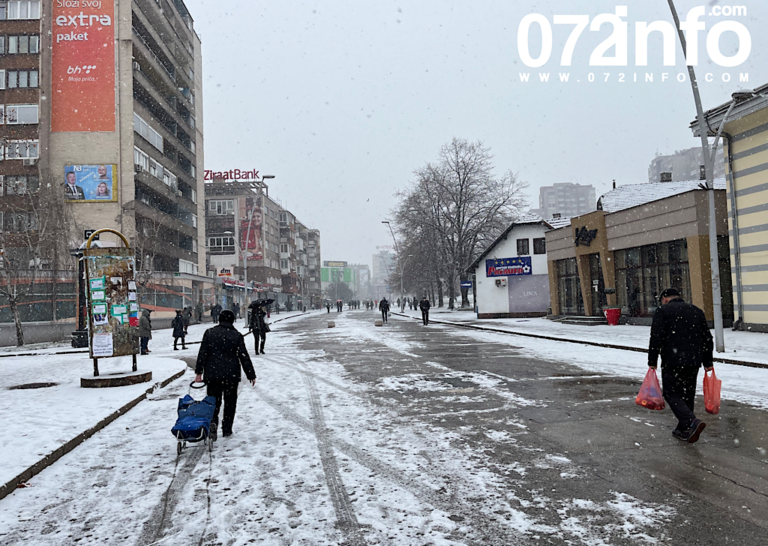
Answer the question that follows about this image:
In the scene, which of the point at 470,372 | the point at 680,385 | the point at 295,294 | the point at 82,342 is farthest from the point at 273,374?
the point at 295,294

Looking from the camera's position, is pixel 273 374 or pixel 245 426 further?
pixel 273 374

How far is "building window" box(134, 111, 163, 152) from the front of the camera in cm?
4110

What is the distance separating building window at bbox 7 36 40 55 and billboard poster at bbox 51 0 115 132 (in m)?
1.15

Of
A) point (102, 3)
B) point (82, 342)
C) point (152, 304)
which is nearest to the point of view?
point (82, 342)

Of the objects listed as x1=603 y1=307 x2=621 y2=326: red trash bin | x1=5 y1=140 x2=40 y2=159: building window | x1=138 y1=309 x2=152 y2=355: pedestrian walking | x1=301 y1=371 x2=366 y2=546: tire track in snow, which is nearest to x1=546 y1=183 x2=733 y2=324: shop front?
x1=603 y1=307 x2=621 y2=326: red trash bin

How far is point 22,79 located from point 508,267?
37.2 meters

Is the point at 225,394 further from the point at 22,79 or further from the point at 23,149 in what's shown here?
the point at 22,79

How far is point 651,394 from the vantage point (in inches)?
247

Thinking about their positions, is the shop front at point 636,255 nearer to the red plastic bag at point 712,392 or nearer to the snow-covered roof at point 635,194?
the snow-covered roof at point 635,194

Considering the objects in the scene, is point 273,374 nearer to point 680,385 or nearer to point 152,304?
point 680,385

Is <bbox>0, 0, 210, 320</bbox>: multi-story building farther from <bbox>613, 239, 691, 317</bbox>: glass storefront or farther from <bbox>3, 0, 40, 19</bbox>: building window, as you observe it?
<bbox>613, 239, 691, 317</bbox>: glass storefront

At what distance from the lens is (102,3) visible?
133ft

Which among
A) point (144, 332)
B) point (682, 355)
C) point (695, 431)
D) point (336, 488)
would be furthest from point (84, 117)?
point (695, 431)

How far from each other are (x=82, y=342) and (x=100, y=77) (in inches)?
1078
